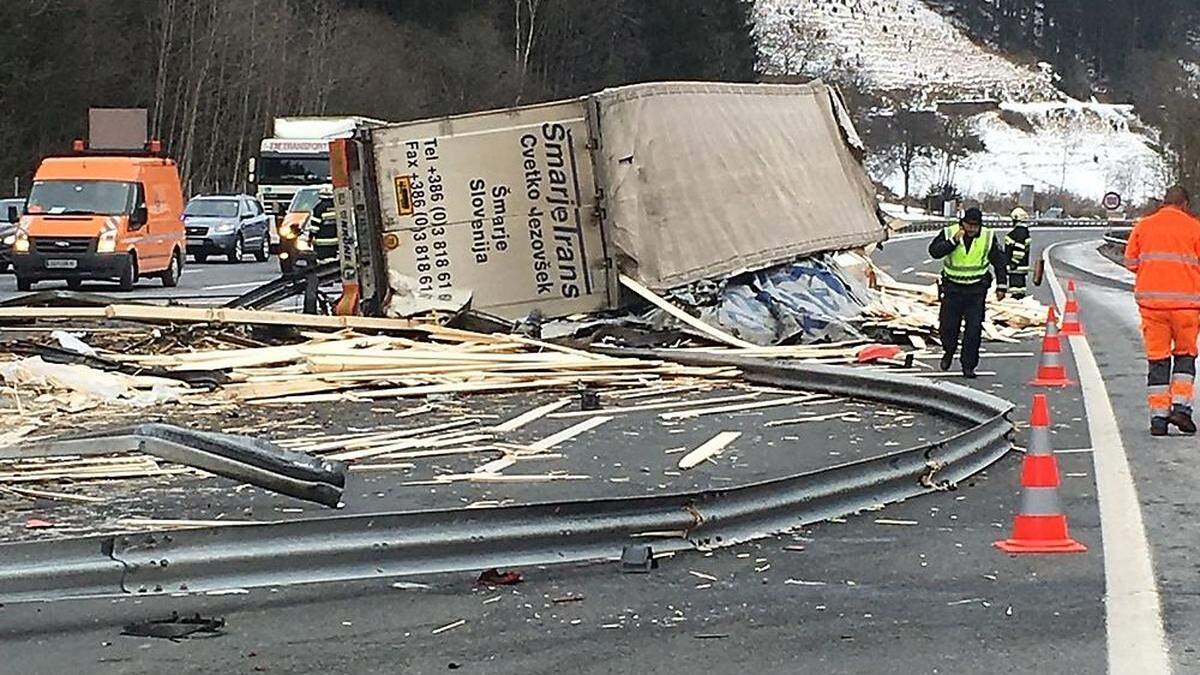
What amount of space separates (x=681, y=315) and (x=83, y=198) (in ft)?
47.7

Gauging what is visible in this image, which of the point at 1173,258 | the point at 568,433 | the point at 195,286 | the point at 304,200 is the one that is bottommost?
the point at 195,286

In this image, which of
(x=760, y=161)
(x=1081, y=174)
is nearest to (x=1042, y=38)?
(x=1081, y=174)

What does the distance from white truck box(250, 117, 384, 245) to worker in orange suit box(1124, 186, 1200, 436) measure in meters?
32.0

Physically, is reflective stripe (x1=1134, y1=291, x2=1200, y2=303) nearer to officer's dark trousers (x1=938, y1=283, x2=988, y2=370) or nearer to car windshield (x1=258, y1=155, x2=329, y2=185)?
officer's dark trousers (x1=938, y1=283, x2=988, y2=370)

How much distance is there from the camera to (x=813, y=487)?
9195mm

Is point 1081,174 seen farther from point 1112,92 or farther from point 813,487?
point 813,487

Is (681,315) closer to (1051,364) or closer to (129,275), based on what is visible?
(1051,364)

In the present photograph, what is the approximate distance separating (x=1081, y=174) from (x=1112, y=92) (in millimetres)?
41925

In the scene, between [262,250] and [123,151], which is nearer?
[123,151]

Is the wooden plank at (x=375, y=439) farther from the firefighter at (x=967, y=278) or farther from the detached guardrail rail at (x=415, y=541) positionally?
the firefighter at (x=967, y=278)

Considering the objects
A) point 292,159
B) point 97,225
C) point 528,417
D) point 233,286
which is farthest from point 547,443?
point 292,159

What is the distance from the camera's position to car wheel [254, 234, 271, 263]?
4403 cm

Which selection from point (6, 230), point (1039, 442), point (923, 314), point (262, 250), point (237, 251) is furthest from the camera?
point (262, 250)

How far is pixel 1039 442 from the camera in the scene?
8812mm
